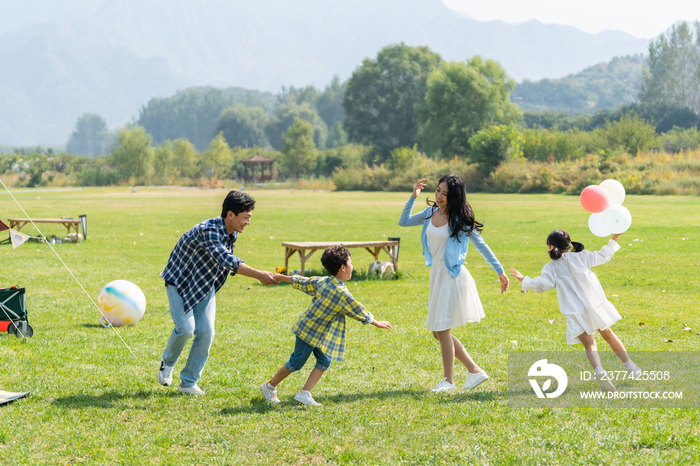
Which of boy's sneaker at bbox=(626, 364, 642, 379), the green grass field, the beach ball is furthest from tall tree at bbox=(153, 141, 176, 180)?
boy's sneaker at bbox=(626, 364, 642, 379)

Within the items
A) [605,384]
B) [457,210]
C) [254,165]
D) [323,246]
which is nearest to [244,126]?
[254,165]

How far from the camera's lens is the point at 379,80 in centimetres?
9631

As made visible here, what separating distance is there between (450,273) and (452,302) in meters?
0.25

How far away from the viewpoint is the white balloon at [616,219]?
18.9 feet

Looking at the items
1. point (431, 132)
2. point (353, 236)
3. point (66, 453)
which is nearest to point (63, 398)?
point (66, 453)

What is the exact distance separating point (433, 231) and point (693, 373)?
112 inches

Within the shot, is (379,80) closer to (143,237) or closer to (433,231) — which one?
(143,237)

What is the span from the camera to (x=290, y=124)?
557 ft

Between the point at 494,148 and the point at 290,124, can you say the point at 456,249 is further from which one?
the point at 290,124

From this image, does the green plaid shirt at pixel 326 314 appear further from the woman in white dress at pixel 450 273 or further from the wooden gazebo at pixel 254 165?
the wooden gazebo at pixel 254 165

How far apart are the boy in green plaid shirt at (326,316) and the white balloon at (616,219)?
8.32 ft

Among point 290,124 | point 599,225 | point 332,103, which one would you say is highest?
point 332,103

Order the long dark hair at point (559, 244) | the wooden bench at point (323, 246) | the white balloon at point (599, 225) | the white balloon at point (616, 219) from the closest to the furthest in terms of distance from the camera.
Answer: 1. the long dark hair at point (559, 244)
2. the white balloon at point (616, 219)
3. the white balloon at point (599, 225)
4. the wooden bench at point (323, 246)

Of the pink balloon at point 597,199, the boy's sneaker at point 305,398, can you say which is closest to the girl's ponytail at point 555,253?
the pink balloon at point 597,199
